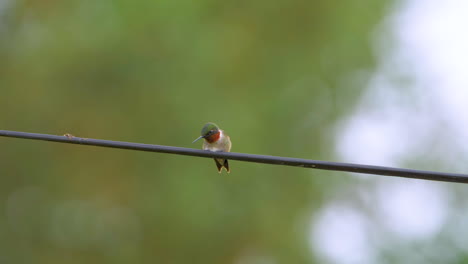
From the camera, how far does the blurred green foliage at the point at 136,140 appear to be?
1043 cm

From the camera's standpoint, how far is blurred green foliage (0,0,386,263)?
10.4 m

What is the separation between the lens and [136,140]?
10.5 metres

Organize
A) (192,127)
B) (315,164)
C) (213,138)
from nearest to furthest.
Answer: (315,164)
(213,138)
(192,127)

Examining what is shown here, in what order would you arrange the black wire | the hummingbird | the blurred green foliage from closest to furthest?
the black wire
the hummingbird
the blurred green foliage

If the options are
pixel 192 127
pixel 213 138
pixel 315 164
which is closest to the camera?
pixel 315 164

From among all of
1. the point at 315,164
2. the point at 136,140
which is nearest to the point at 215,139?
the point at 315,164

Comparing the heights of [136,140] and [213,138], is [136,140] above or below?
below

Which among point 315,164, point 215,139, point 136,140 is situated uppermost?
point 315,164

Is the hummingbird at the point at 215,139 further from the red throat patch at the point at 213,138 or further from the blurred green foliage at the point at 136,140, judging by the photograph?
the blurred green foliage at the point at 136,140

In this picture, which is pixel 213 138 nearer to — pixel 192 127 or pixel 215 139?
pixel 215 139

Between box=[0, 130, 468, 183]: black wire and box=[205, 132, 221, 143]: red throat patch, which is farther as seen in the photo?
box=[205, 132, 221, 143]: red throat patch

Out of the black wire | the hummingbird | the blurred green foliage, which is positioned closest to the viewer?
the black wire

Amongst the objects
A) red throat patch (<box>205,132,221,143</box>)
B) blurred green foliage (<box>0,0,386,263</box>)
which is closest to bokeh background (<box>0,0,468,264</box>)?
blurred green foliage (<box>0,0,386,263</box>)

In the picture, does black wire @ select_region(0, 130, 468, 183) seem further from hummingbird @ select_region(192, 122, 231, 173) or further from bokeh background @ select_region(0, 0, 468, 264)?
bokeh background @ select_region(0, 0, 468, 264)
